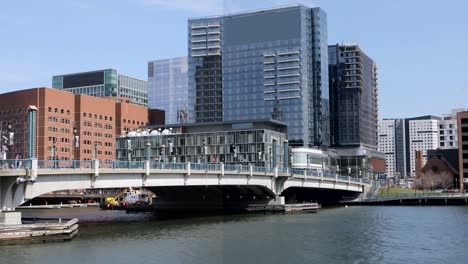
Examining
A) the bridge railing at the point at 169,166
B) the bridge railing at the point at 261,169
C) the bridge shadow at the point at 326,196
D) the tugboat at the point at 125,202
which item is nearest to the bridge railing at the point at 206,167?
the bridge railing at the point at 169,166

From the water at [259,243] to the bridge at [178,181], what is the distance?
6.69 m

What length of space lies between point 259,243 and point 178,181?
87.1 feet

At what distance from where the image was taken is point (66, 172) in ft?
228

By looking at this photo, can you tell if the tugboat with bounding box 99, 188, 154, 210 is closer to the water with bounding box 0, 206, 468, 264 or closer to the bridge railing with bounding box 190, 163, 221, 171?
the bridge railing with bounding box 190, 163, 221, 171

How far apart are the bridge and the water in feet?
22.0

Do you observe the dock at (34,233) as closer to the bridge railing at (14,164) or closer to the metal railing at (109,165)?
the bridge railing at (14,164)

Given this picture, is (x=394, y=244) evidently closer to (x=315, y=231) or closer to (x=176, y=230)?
(x=315, y=231)

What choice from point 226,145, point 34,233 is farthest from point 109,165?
point 226,145

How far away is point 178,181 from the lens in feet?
298

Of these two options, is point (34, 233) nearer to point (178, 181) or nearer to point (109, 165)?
point (109, 165)

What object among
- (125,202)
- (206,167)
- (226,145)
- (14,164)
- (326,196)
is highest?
(226,145)

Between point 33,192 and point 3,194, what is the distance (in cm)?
310

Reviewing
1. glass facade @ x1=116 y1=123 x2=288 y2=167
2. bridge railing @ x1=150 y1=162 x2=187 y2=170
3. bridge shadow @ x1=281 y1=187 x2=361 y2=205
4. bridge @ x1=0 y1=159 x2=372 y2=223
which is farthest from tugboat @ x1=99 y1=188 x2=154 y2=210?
bridge railing @ x1=150 y1=162 x2=187 y2=170

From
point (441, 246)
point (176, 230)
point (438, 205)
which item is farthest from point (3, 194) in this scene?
point (438, 205)
